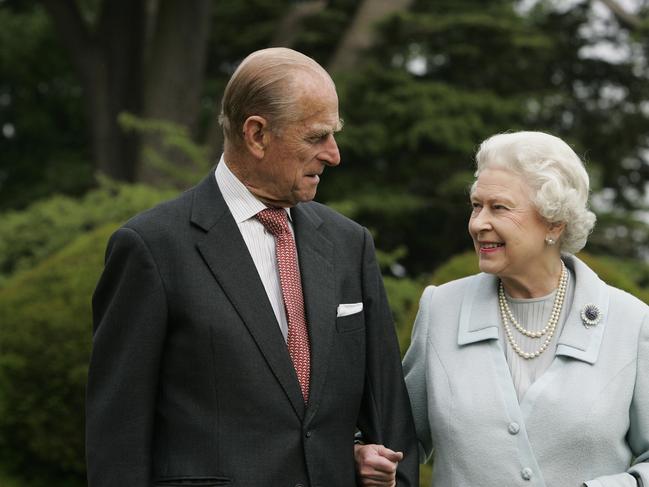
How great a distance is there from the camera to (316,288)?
3.31 metres

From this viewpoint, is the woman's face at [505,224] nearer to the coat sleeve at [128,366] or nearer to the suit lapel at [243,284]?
the suit lapel at [243,284]

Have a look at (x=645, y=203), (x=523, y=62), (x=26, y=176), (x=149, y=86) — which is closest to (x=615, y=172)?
(x=645, y=203)

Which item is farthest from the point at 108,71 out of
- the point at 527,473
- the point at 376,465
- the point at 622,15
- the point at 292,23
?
the point at 527,473

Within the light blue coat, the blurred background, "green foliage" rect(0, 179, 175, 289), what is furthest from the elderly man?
the blurred background

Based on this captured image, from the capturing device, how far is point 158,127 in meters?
9.84

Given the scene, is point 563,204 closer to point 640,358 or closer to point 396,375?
point 640,358

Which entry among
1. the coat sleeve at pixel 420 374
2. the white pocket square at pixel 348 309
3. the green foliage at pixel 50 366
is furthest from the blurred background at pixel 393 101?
the white pocket square at pixel 348 309

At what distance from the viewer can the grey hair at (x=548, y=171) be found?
11.1 ft

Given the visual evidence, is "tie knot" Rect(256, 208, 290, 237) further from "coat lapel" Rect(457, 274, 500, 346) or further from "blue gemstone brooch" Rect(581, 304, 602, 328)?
"blue gemstone brooch" Rect(581, 304, 602, 328)

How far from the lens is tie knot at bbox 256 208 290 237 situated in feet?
10.9

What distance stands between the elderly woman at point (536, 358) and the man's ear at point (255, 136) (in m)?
0.69

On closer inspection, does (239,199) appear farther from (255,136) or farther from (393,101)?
(393,101)

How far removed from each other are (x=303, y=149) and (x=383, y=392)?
0.80 metres

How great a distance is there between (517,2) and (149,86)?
5608mm
